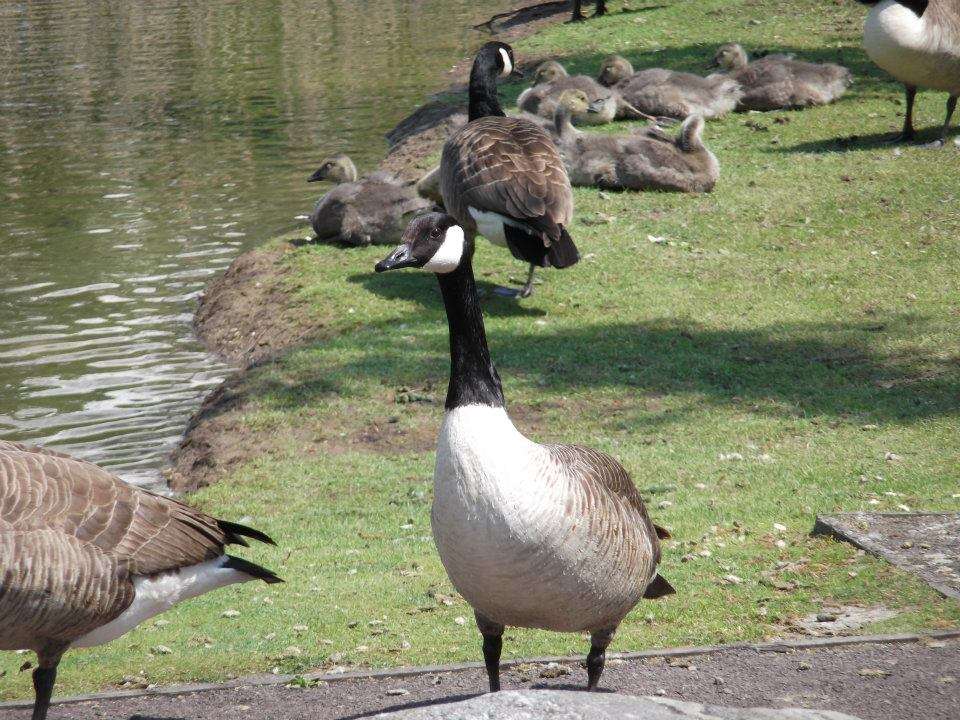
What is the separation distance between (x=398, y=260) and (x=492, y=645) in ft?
5.42

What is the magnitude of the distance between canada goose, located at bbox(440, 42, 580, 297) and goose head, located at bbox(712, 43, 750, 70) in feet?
30.5

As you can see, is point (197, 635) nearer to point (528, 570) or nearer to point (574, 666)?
point (574, 666)

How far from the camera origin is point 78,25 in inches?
1419

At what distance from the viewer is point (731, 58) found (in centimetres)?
1892

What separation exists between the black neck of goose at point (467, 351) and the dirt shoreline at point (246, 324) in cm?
452

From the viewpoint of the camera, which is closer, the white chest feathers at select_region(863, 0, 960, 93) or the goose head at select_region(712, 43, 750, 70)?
the white chest feathers at select_region(863, 0, 960, 93)

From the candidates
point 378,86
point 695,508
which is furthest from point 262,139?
point 695,508

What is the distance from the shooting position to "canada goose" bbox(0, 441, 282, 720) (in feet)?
15.6

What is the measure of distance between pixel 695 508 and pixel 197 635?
10.1 ft

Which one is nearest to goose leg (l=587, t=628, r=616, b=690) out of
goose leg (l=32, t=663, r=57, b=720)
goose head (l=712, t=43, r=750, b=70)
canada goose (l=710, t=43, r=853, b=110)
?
goose leg (l=32, t=663, r=57, b=720)

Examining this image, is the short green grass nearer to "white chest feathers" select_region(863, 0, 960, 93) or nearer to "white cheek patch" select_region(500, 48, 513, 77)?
"white chest feathers" select_region(863, 0, 960, 93)

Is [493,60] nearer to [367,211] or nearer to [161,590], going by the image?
[367,211]

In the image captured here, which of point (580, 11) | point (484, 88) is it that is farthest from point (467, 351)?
point (580, 11)

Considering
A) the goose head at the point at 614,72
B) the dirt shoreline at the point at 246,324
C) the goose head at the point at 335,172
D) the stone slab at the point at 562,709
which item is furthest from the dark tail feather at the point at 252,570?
the goose head at the point at 614,72
